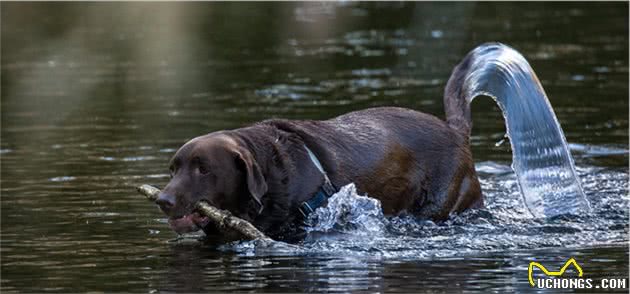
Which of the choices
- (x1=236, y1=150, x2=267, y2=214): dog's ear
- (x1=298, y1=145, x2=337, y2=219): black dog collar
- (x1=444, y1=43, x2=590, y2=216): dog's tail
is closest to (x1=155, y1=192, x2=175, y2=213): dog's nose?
(x1=236, y1=150, x2=267, y2=214): dog's ear

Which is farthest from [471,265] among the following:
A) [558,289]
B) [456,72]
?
[456,72]

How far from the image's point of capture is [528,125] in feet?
35.6

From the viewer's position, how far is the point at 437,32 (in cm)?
2322

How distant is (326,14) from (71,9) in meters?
5.97

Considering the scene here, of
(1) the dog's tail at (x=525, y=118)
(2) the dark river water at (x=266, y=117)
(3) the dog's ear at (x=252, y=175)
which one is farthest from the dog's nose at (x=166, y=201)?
(1) the dog's tail at (x=525, y=118)

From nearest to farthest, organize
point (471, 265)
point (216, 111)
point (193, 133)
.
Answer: point (471, 265) < point (193, 133) < point (216, 111)

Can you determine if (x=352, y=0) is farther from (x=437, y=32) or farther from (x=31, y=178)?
(x=31, y=178)

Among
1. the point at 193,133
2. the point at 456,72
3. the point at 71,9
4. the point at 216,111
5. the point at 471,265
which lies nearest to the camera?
the point at 471,265

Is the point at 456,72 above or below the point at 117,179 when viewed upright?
above

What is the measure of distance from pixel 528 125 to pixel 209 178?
2.86 meters

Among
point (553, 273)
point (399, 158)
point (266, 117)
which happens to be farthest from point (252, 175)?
point (266, 117)

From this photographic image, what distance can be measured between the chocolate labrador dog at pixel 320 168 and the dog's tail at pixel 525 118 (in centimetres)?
20

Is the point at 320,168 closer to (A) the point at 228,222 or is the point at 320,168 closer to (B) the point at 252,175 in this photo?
(B) the point at 252,175

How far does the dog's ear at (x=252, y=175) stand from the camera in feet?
30.5
